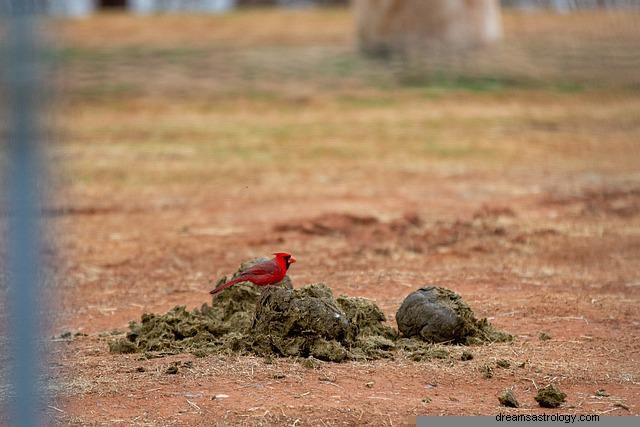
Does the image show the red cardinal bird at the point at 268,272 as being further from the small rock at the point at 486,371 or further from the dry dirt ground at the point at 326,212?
the small rock at the point at 486,371

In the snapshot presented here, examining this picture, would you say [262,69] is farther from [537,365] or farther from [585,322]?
[585,322]

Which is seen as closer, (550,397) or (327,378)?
(550,397)

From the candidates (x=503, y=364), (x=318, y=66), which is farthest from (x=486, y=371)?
(x=318, y=66)

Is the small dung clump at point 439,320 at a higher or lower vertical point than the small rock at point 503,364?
higher

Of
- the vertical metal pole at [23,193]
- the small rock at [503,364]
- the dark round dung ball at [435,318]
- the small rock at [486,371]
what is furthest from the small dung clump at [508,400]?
the vertical metal pole at [23,193]

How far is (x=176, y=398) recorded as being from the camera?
309 centimetres

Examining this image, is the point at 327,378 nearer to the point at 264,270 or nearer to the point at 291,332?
the point at 291,332

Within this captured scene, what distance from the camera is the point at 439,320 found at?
3682mm

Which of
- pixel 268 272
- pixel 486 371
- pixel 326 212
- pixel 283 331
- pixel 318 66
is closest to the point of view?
pixel 318 66

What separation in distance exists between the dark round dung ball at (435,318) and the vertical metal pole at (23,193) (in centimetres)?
229

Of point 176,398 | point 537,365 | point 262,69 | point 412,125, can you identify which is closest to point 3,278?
point 176,398

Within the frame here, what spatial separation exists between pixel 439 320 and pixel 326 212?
10.9 ft

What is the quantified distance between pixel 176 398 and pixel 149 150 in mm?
6322

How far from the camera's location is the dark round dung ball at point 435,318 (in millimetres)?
3689
